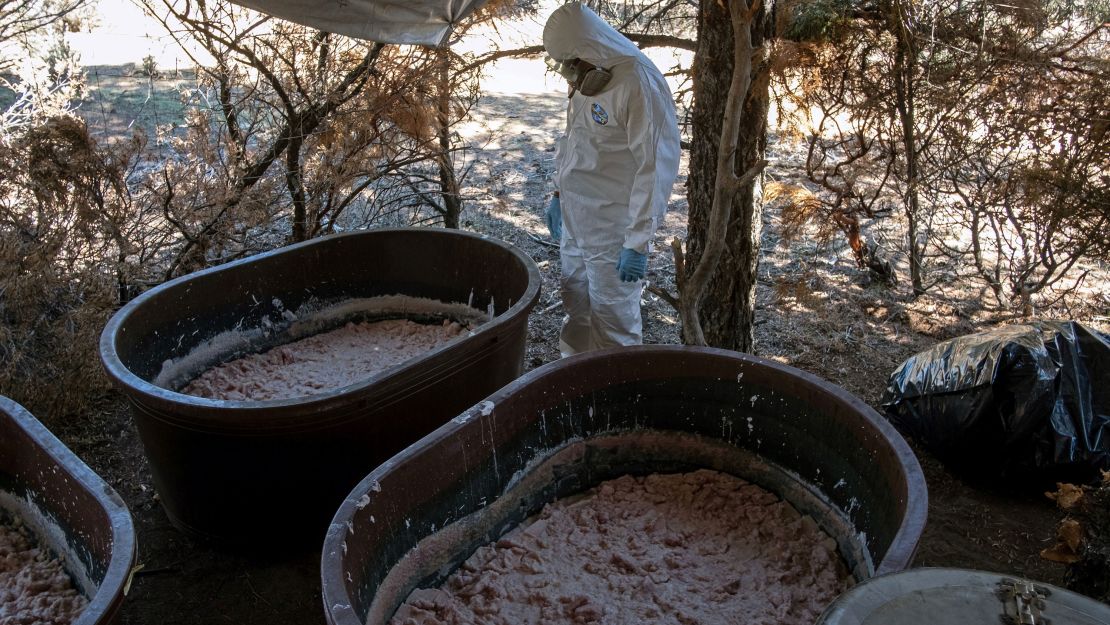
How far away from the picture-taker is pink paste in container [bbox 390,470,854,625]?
7.50 ft

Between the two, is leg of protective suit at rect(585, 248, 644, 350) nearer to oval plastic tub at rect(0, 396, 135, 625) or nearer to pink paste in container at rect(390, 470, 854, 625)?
pink paste in container at rect(390, 470, 854, 625)

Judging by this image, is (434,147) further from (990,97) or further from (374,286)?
(990,97)

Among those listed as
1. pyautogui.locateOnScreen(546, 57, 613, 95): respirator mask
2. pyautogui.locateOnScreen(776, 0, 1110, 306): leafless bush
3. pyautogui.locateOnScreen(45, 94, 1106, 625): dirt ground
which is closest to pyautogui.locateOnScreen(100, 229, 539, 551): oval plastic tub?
pyautogui.locateOnScreen(45, 94, 1106, 625): dirt ground

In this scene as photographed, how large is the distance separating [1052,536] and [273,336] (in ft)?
12.0

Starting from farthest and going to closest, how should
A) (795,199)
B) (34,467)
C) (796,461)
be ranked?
1. (795,199)
2. (796,461)
3. (34,467)

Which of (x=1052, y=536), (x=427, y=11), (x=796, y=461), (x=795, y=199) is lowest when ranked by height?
(x=1052, y=536)

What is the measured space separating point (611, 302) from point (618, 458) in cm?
100

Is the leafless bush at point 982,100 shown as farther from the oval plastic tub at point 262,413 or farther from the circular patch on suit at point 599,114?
the oval plastic tub at point 262,413

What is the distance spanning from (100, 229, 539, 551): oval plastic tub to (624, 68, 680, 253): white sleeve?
0.58 m

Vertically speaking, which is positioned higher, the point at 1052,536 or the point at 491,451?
the point at 491,451

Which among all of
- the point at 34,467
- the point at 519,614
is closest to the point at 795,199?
the point at 519,614

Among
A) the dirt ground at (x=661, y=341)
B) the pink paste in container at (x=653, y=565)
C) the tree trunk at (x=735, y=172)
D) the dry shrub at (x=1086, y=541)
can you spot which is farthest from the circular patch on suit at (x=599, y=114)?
the dry shrub at (x=1086, y=541)

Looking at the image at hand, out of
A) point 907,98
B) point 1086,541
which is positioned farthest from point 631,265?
point 907,98

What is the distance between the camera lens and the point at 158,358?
11.5 ft
